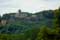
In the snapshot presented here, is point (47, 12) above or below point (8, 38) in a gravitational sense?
above

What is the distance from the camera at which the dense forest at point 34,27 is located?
12.5 meters

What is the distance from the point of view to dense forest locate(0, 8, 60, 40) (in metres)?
12.5

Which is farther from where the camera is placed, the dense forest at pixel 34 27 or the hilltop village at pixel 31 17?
the hilltop village at pixel 31 17

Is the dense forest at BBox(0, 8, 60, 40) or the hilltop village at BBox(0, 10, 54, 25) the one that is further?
the hilltop village at BBox(0, 10, 54, 25)

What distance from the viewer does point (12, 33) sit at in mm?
20391

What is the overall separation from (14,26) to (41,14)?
2.28 meters

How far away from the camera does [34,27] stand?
56.8 ft

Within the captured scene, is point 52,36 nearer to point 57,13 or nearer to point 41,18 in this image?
point 57,13

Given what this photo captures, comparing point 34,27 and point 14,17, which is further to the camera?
point 14,17

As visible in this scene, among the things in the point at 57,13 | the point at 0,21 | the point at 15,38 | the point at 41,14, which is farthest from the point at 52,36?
the point at 0,21

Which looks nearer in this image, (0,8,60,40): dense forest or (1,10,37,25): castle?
(0,8,60,40): dense forest

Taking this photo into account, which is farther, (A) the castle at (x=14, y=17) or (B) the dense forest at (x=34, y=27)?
(A) the castle at (x=14, y=17)

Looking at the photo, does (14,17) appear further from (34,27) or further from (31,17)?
Result: (34,27)

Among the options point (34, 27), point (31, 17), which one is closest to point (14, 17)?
point (31, 17)
